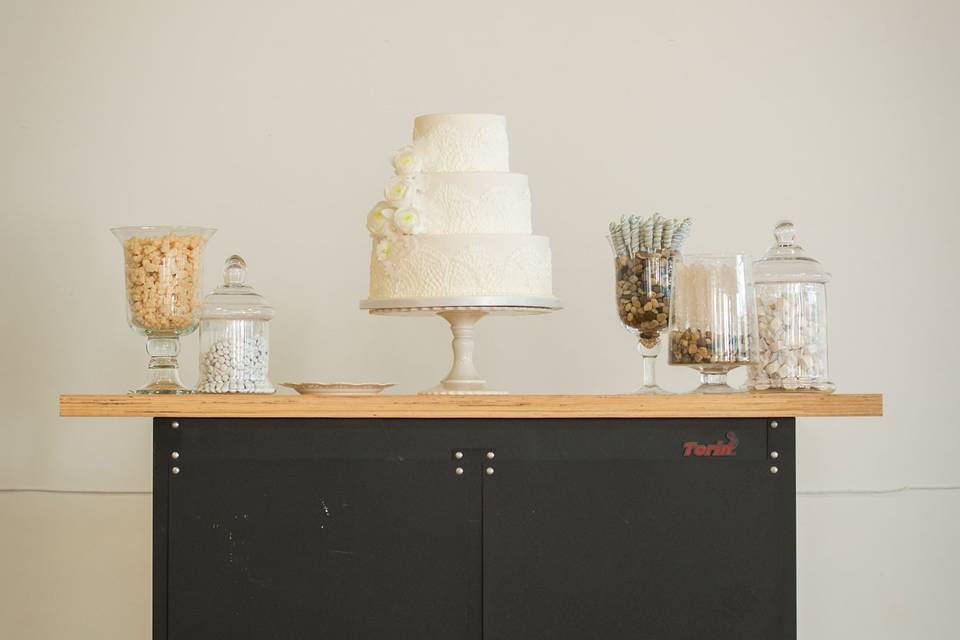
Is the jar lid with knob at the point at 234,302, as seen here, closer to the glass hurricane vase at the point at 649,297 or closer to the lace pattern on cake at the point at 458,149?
the lace pattern on cake at the point at 458,149

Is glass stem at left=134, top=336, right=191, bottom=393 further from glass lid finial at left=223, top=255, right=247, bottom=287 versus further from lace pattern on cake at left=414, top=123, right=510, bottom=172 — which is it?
lace pattern on cake at left=414, top=123, right=510, bottom=172

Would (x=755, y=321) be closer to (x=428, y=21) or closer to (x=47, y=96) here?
(x=428, y=21)

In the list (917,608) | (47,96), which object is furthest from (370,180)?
(917,608)

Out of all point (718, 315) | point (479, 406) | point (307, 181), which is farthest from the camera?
point (307, 181)

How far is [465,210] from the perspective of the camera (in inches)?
75.4

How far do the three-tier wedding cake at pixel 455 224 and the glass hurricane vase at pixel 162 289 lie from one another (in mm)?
296

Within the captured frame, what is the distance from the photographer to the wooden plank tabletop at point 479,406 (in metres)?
1.71

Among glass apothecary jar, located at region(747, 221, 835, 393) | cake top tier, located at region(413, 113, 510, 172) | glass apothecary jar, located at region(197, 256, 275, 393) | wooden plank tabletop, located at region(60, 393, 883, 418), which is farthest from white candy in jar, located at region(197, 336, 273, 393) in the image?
glass apothecary jar, located at region(747, 221, 835, 393)

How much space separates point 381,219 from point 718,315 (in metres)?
0.56

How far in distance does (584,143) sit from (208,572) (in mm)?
1387

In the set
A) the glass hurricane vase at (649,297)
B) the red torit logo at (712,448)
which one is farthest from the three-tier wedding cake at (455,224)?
the red torit logo at (712,448)

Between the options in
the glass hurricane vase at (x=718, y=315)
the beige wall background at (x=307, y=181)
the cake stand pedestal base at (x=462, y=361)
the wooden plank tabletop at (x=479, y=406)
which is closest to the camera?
the wooden plank tabletop at (x=479, y=406)

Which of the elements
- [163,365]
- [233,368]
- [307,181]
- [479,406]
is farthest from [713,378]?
[307,181]

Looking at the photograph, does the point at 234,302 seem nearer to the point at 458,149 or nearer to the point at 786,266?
the point at 458,149
